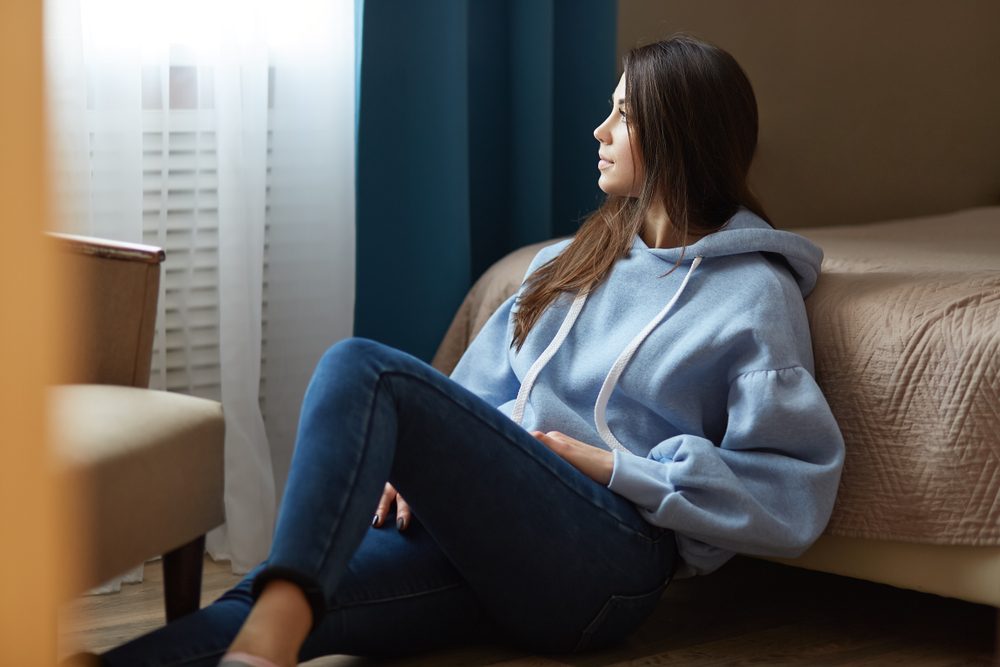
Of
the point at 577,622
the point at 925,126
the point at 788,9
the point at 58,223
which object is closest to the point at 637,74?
the point at 577,622

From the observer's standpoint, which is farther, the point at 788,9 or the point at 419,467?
the point at 788,9

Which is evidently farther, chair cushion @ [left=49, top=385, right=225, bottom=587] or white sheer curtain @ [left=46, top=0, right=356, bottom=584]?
white sheer curtain @ [left=46, top=0, right=356, bottom=584]

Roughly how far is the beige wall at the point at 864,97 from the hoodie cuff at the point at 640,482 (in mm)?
1447

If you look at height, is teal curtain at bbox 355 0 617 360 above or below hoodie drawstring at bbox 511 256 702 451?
above

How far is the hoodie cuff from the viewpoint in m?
1.29

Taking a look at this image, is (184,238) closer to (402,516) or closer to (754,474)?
(402,516)

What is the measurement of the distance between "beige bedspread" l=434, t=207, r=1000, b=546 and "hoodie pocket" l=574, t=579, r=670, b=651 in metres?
0.26

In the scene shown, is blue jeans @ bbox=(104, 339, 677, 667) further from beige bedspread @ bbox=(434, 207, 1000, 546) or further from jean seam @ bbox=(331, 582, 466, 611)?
beige bedspread @ bbox=(434, 207, 1000, 546)

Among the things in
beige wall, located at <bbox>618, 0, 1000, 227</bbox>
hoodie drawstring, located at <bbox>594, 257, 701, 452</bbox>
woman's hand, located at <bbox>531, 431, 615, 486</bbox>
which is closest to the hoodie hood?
hoodie drawstring, located at <bbox>594, 257, 701, 452</bbox>

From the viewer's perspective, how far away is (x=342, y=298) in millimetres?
2148

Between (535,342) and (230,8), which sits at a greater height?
(230,8)

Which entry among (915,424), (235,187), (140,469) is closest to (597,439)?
(915,424)

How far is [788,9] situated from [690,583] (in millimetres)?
1665

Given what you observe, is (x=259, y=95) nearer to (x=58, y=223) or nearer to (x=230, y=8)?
(x=230, y=8)
